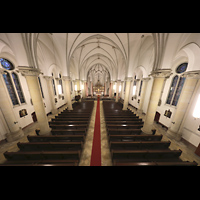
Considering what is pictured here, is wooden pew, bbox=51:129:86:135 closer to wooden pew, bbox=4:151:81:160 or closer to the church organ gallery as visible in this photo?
the church organ gallery

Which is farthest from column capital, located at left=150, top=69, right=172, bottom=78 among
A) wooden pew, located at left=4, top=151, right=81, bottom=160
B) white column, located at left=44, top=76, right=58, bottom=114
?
white column, located at left=44, top=76, right=58, bottom=114

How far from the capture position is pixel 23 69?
424 cm

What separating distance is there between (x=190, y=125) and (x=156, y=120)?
9.97ft

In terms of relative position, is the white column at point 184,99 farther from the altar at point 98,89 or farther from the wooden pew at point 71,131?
the altar at point 98,89

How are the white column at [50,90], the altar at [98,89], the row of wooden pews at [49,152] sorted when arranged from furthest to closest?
the altar at [98,89], the white column at [50,90], the row of wooden pews at [49,152]

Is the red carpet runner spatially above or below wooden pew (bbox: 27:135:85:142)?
below

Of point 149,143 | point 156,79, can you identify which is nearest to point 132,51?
point 156,79

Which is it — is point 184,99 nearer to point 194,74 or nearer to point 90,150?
point 194,74

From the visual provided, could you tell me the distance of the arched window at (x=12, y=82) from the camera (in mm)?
5961

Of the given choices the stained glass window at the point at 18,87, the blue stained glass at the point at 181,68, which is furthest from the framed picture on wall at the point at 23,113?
the blue stained glass at the point at 181,68

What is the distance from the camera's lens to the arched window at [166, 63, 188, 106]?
6.32m

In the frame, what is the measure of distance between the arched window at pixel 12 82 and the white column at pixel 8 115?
152 cm

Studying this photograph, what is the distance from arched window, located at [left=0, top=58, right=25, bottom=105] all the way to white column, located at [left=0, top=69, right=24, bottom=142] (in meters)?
1.52

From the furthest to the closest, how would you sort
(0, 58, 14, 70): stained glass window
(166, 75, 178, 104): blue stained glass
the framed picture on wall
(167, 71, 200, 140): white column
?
1. (166, 75, 178, 104): blue stained glass
2. the framed picture on wall
3. (0, 58, 14, 70): stained glass window
4. (167, 71, 200, 140): white column
